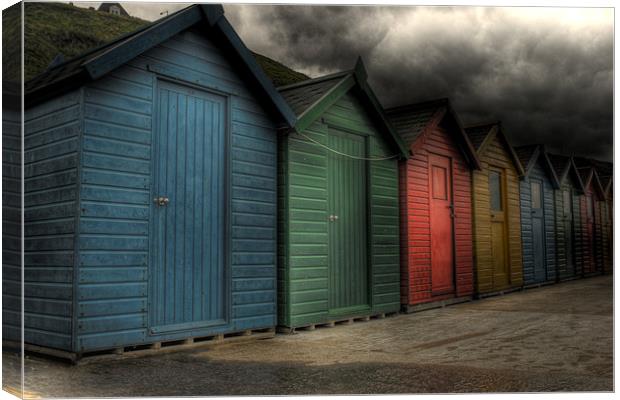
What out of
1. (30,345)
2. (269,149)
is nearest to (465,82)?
(269,149)

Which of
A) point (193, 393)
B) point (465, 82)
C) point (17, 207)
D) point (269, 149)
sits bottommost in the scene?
point (193, 393)

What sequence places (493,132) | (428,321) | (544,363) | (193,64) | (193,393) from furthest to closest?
(493,132), (428,321), (193,64), (544,363), (193,393)

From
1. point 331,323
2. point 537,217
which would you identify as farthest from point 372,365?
point 537,217

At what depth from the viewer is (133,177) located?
20.5 feet

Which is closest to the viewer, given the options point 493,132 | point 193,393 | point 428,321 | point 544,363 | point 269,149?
point 193,393

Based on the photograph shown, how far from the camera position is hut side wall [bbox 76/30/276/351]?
5.87 meters

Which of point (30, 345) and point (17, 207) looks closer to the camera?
point (17, 207)

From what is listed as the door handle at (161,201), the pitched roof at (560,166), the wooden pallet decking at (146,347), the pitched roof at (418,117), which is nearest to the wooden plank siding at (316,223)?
the wooden pallet decking at (146,347)

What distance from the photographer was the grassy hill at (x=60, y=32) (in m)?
5.19

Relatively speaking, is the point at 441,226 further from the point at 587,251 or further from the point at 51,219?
the point at 51,219

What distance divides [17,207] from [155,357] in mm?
2036

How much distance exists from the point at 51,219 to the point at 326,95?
3.92 meters

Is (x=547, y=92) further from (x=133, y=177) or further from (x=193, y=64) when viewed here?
(x=133, y=177)

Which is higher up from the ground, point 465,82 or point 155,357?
point 465,82
